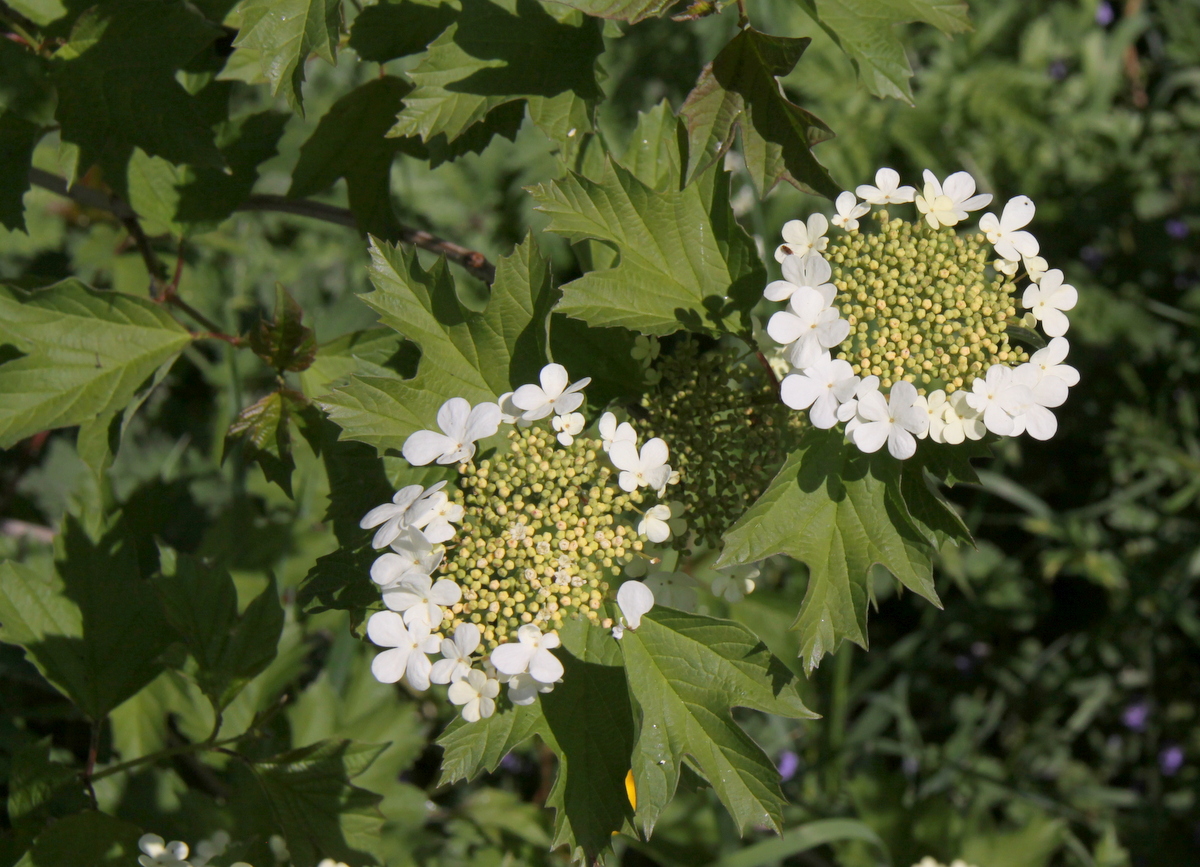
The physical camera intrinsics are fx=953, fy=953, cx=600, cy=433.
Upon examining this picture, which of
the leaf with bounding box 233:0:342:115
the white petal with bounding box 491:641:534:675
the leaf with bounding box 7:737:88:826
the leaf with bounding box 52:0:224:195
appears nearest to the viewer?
the white petal with bounding box 491:641:534:675

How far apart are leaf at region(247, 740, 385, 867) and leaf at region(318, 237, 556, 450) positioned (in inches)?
31.2

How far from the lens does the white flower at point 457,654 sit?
130 centimetres

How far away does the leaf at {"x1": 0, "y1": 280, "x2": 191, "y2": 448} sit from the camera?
184 cm

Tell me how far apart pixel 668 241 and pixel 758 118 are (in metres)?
0.26

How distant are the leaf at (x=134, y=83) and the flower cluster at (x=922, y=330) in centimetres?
113

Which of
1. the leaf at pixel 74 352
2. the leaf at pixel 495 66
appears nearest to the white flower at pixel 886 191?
the leaf at pixel 495 66

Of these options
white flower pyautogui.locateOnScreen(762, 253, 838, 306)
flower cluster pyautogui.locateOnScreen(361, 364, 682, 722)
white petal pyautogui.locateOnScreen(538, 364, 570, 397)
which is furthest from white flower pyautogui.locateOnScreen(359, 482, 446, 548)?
white flower pyautogui.locateOnScreen(762, 253, 838, 306)

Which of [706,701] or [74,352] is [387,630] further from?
[74,352]

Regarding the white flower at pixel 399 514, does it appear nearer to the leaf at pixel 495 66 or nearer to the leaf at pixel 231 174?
the leaf at pixel 495 66

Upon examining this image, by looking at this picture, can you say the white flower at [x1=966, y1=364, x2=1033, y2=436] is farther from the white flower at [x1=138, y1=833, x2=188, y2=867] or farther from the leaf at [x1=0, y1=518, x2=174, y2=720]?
the leaf at [x1=0, y1=518, x2=174, y2=720]

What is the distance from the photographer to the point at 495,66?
→ 168cm

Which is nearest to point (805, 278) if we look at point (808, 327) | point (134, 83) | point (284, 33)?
point (808, 327)

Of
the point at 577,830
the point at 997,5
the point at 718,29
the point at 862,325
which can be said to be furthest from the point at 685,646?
the point at 997,5

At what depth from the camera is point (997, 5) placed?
421 centimetres
